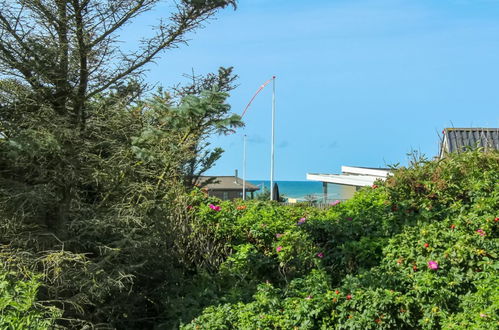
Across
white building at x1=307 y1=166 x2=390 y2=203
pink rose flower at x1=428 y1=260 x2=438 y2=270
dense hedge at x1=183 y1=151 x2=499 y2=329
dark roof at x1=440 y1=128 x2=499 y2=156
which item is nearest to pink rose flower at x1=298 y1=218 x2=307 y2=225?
dense hedge at x1=183 y1=151 x2=499 y2=329

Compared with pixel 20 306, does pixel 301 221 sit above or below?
above

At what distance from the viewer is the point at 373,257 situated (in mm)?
5883

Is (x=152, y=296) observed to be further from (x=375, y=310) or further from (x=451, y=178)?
(x=451, y=178)

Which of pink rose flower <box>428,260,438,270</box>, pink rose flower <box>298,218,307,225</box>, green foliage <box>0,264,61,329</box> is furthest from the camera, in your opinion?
pink rose flower <box>298,218,307,225</box>

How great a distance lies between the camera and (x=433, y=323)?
479 cm

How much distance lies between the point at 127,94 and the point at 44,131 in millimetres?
1118

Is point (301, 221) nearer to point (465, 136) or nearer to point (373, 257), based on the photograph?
point (373, 257)

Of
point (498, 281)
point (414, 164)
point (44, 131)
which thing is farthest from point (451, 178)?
point (44, 131)

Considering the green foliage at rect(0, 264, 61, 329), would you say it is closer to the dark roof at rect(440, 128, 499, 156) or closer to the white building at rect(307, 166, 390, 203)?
the dark roof at rect(440, 128, 499, 156)

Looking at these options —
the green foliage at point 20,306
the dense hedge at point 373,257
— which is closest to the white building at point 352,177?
the dense hedge at point 373,257

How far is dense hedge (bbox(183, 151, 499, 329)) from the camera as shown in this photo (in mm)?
4852

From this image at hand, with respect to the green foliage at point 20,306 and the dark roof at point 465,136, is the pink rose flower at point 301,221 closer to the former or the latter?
the green foliage at point 20,306

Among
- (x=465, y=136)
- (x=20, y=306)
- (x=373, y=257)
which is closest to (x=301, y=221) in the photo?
(x=373, y=257)

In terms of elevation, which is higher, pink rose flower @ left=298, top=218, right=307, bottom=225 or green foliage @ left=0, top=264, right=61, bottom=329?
pink rose flower @ left=298, top=218, right=307, bottom=225
